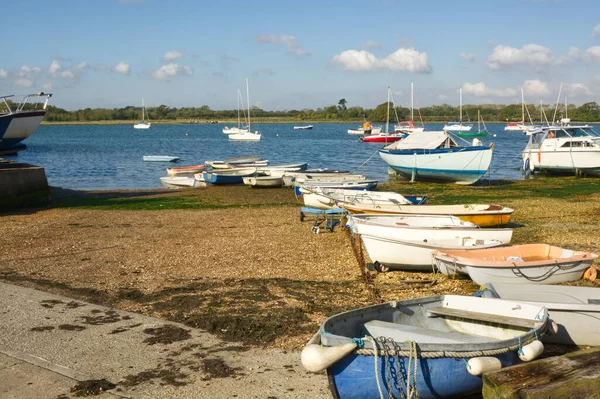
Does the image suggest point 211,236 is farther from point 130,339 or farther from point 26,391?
point 26,391

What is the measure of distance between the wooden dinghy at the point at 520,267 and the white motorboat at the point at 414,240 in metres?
0.62

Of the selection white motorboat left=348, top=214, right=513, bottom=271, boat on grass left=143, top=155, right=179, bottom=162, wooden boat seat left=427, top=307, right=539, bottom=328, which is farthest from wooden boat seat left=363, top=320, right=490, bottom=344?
boat on grass left=143, top=155, right=179, bottom=162

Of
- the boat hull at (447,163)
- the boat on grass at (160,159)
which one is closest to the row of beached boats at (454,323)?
the boat hull at (447,163)

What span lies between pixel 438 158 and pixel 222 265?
20.7 m

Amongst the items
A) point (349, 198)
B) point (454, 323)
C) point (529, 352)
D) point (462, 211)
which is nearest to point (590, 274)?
point (454, 323)

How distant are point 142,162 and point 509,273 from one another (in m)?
45.1

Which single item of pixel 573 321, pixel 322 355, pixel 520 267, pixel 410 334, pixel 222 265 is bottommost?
pixel 222 265

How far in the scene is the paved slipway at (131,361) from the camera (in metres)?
6.61

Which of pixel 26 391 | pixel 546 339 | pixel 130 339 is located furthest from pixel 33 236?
pixel 546 339

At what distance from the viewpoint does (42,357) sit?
745cm

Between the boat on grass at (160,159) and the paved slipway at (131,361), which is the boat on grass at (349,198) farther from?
the boat on grass at (160,159)

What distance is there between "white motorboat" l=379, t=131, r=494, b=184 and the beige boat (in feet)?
47.2

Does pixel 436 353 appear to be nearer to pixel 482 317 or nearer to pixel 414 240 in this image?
pixel 482 317

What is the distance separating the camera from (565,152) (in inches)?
1345
